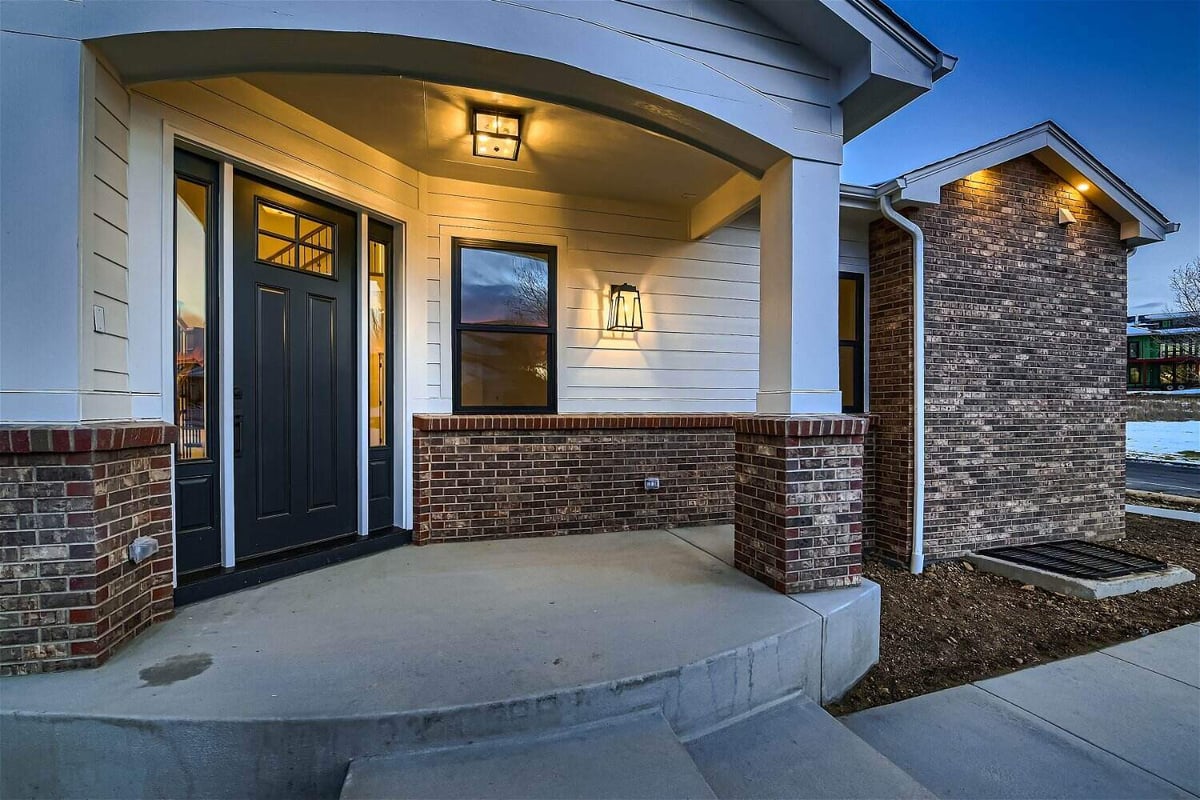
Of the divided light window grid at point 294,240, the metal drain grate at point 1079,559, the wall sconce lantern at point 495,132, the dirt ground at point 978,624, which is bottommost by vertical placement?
the dirt ground at point 978,624

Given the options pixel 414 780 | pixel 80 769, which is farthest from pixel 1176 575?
pixel 80 769

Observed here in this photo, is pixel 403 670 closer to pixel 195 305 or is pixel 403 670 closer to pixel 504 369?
pixel 195 305

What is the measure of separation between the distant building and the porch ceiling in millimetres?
33551

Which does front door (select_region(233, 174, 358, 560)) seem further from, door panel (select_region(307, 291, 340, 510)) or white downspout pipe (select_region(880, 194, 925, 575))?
white downspout pipe (select_region(880, 194, 925, 575))

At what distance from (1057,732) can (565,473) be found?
3266mm

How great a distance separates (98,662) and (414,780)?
146 centimetres

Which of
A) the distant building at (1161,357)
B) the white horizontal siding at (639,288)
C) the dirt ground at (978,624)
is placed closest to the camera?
the dirt ground at (978,624)

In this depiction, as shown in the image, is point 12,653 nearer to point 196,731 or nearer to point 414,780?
point 196,731

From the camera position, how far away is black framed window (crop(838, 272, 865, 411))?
18.8ft

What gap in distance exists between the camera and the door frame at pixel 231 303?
275 cm

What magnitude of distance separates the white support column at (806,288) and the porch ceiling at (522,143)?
0.89 meters

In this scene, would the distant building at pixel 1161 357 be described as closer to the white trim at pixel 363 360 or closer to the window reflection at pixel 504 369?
the window reflection at pixel 504 369

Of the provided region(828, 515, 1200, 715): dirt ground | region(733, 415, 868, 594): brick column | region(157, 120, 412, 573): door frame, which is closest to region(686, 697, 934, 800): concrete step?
region(828, 515, 1200, 715): dirt ground

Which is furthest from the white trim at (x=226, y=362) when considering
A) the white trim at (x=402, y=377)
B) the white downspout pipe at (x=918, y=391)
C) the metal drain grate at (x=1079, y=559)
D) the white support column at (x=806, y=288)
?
the metal drain grate at (x=1079, y=559)
